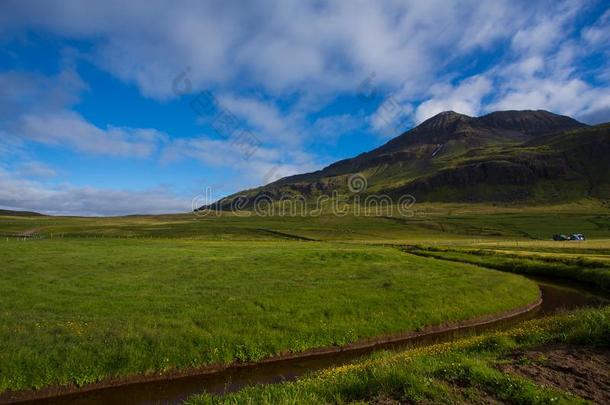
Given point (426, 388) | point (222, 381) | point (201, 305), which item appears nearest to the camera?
point (426, 388)

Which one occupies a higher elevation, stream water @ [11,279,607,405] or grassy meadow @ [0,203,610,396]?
grassy meadow @ [0,203,610,396]

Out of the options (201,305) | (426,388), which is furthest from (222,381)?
(426,388)

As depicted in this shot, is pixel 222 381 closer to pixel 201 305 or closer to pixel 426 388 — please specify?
pixel 201 305

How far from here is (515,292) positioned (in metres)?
43.2

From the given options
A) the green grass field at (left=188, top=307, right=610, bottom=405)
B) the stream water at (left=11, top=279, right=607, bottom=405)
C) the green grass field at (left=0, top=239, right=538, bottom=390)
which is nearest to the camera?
the green grass field at (left=188, top=307, right=610, bottom=405)

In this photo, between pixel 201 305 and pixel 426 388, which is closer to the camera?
pixel 426 388

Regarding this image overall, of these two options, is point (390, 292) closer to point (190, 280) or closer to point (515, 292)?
point (515, 292)

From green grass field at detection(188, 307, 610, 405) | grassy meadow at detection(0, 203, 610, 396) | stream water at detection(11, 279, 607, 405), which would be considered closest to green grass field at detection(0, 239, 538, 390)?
grassy meadow at detection(0, 203, 610, 396)

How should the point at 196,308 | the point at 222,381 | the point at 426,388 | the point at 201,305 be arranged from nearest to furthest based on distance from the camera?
the point at 426,388
the point at 222,381
the point at 196,308
the point at 201,305

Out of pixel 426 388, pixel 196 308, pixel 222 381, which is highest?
pixel 426 388

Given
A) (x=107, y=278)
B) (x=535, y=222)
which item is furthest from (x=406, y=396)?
(x=535, y=222)

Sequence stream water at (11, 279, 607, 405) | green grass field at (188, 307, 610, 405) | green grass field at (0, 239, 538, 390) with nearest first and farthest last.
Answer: green grass field at (188, 307, 610, 405), stream water at (11, 279, 607, 405), green grass field at (0, 239, 538, 390)

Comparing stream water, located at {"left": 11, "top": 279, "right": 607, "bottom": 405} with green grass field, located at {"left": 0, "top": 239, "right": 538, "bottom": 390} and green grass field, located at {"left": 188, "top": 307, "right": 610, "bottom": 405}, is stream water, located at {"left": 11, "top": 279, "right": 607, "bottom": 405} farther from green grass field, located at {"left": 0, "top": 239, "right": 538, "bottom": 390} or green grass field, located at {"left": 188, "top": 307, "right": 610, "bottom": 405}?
green grass field, located at {"left": 188, "top": 307, "right": 610, "bottom": 405}

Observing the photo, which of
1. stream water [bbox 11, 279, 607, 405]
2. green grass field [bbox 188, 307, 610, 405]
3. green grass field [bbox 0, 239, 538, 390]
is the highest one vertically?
green grass field [bbox 188, 307, 610, 405]
